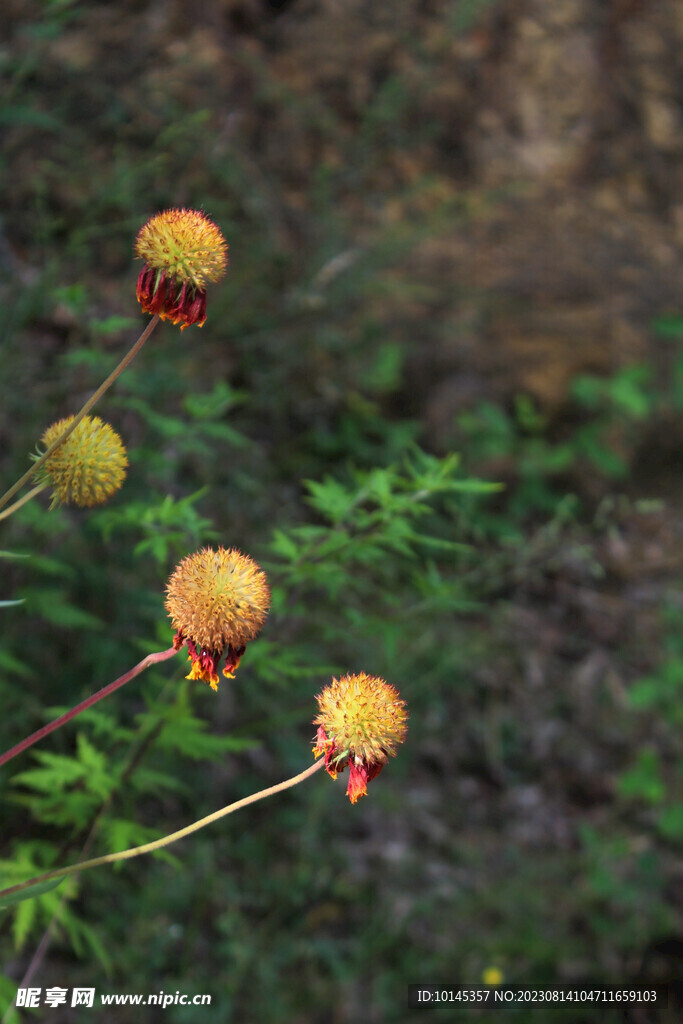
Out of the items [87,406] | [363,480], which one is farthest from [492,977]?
[87,406]

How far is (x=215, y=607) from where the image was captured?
110 cm

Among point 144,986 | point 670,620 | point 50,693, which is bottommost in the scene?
point 144,986

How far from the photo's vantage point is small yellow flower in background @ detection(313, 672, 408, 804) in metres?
1.08

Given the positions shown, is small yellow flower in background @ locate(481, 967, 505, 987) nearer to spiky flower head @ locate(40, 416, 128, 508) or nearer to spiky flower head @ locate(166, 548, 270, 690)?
spiky flower head @ locate(166, 548, 270, 690)

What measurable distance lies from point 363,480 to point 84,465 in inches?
32.3

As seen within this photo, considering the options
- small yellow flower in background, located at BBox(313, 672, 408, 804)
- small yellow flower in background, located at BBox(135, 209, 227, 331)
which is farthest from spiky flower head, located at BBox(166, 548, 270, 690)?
small yellow flower in background, located at BBox(135, 209, 227, 331)

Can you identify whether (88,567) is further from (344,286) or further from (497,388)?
(497,388)

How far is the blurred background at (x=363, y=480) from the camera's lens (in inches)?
93.3

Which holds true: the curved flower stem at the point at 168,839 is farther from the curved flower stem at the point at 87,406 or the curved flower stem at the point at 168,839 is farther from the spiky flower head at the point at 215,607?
the curved flower stem at the point at 87,406

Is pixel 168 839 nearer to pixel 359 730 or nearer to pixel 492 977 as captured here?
pixel 359 730

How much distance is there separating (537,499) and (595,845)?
1.62 m

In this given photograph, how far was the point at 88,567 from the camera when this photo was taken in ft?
8.50

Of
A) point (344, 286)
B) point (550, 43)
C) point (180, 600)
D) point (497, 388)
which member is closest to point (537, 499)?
point (497, 388)

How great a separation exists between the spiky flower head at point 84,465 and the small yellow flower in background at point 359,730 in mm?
418
